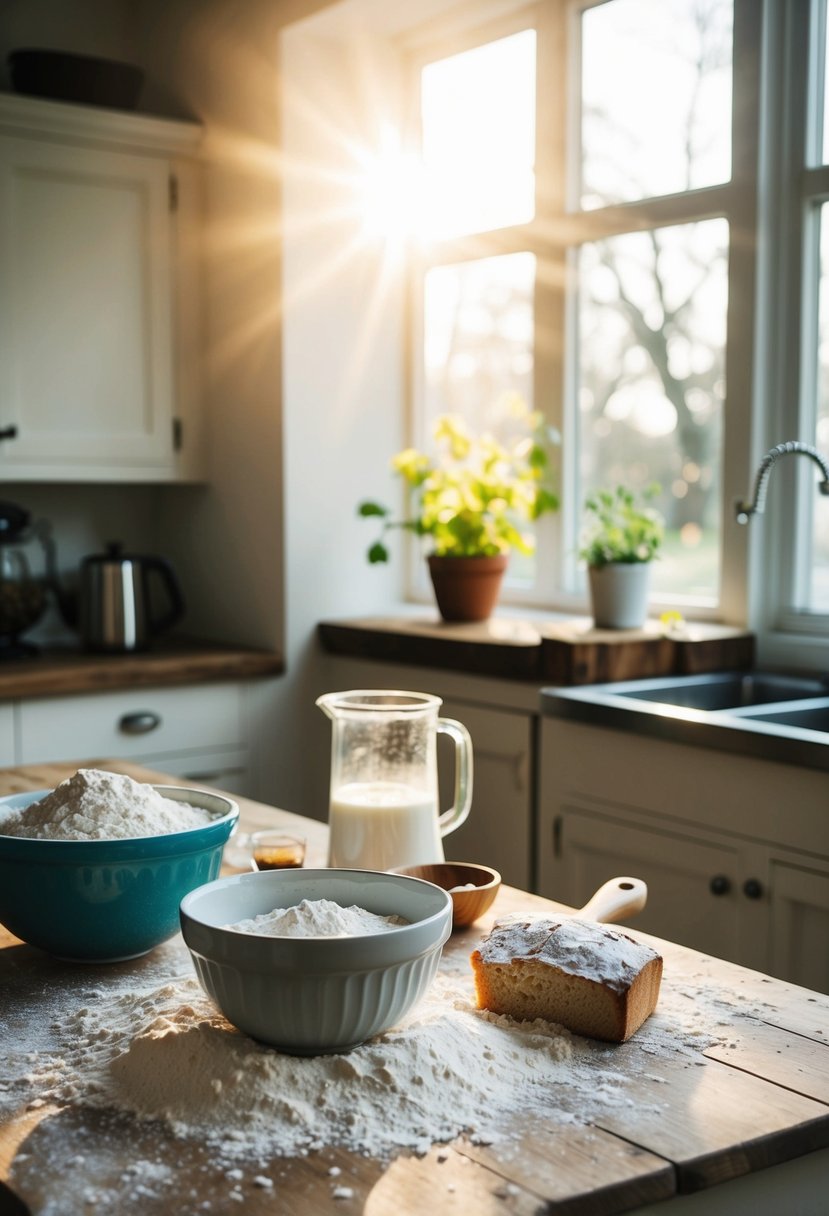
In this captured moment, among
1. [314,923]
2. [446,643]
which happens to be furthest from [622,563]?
[314,923]

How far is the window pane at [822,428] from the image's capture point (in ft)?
8.20

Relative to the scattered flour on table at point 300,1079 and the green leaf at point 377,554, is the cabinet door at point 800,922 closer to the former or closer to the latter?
the scattered flour on table at point 300,1079

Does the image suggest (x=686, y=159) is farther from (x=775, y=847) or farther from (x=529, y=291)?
(x=775, y=847)

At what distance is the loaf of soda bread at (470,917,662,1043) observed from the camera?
0.99 m

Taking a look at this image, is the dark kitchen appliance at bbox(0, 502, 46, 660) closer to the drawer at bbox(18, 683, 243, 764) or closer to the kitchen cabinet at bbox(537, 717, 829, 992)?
the drawer at bbox(18, 683, 243, 764)

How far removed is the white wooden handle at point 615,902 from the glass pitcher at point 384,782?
0.16 m

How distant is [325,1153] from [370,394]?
2624 mm

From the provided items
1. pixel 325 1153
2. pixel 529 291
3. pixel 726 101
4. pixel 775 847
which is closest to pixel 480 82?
pixel 529 291

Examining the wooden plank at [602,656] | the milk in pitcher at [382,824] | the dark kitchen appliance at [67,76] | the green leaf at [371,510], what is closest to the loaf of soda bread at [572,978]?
the milk in pitcher at [382,824]

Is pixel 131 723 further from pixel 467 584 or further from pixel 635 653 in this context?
pixel 635 653

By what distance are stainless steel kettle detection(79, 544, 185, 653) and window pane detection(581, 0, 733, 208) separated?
1353 millimetres

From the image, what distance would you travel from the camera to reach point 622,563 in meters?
2.63

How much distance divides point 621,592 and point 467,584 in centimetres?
41

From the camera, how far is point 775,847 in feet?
6.48
